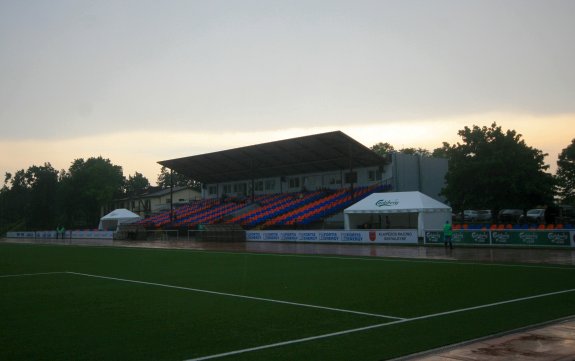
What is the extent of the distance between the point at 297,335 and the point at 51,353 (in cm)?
359

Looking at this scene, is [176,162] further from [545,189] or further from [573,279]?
[573,279]

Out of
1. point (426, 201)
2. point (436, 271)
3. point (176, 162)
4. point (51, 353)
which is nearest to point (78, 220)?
point (176, 162)

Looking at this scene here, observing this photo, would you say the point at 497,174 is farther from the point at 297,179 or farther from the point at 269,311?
the point at 269,311

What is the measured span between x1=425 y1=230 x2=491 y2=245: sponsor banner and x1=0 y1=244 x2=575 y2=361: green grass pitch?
12967 millimetres

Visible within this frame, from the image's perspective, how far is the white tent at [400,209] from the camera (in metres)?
36.7

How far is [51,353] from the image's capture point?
23.7 feet

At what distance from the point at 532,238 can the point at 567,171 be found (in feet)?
147

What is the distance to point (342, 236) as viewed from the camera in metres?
37.7

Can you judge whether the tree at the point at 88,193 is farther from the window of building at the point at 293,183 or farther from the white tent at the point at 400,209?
the white tent at the point at 400,209

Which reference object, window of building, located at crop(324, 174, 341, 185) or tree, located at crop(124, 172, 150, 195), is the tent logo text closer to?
window of building, located at crop(324, 174, 341, 185)

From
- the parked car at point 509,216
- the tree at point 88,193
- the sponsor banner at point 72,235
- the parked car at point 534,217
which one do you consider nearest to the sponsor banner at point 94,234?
the sponsor banner at point 72,235

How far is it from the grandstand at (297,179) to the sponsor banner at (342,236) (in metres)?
4.05

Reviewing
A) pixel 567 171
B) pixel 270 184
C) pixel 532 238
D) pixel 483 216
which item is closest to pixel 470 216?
pixel 483 216

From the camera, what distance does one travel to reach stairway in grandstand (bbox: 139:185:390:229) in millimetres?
48781
